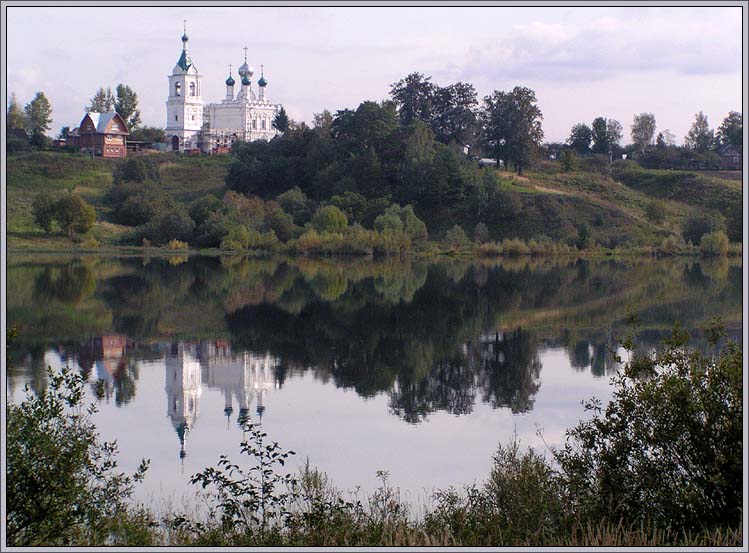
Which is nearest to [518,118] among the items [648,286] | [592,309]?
[648,286]

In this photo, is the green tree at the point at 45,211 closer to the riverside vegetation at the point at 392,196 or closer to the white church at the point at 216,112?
the riverside vegetation at the point at 392,196

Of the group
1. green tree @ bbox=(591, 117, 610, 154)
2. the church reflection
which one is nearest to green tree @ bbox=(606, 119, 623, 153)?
green tree @ bbox=(591, 117, 610, 154)

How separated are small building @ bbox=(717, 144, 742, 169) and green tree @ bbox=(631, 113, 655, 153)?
6.55m

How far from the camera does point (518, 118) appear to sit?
68500 millimetres

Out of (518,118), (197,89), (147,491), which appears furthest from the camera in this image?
(197,89)

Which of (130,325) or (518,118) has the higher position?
(518,118)

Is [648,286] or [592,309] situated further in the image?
[648,286]

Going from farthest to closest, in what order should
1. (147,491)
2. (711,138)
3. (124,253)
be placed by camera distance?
(711,138)
(124,253)
(147,491)

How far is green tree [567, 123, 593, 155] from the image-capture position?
8381 centimetres

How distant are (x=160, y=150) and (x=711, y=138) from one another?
47.6 m

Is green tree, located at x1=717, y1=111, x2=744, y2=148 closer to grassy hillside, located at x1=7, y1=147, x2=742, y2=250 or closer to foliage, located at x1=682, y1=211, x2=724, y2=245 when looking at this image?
grassy hillside, located at x1=7, y1=147, x2=742, y2=250

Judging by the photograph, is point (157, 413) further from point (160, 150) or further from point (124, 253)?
point (160, 150)

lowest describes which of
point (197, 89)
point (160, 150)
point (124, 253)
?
point (124, 253)

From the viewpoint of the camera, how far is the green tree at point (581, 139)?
275 feet
